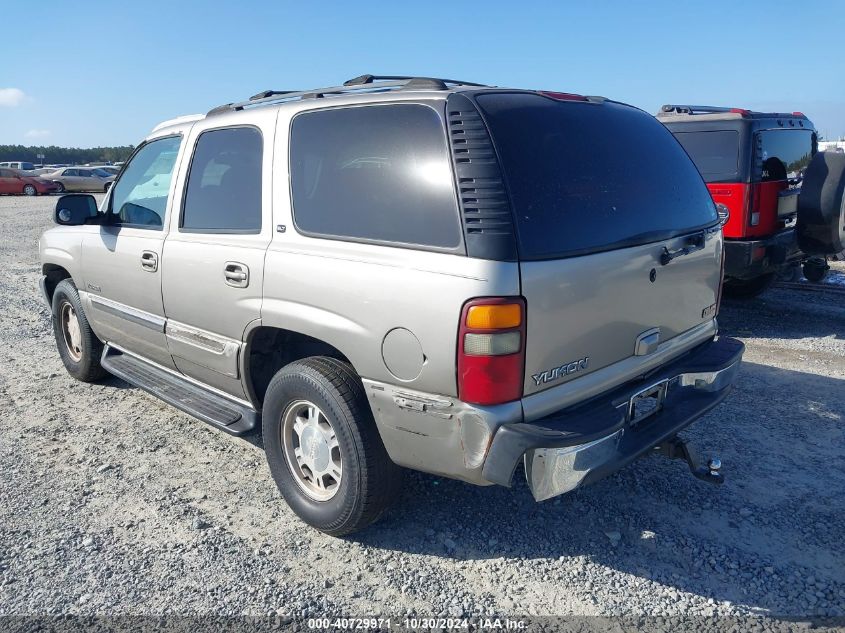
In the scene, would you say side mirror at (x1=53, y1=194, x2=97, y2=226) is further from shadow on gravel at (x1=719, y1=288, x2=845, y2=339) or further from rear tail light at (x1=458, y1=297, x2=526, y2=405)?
shadow on gravel at (x1=719, y1=288, x2=845, y2=339)

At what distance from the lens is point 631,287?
285cm

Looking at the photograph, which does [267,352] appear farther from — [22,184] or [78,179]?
[78,179]

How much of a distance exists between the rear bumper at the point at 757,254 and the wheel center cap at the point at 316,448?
5021 millimetres

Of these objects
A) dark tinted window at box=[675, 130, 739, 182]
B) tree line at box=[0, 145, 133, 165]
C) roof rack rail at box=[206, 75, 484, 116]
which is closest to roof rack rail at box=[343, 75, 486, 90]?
roof rack rail at box=[206, 75, 484, 116]

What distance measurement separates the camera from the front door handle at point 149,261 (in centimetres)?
391

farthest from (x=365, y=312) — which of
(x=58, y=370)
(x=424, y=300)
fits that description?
(x=58, y=370)

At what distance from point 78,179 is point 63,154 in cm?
5733

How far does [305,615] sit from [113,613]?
0.78 meters

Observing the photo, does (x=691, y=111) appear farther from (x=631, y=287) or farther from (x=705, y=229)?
(x=631, y=287)

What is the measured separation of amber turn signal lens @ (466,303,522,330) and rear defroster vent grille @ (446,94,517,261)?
18cm

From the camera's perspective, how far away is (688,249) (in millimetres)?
3154

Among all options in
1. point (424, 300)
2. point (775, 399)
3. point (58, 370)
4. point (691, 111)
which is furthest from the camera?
point (691, 111)

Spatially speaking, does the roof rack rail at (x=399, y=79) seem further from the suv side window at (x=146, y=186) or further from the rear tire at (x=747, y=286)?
the rear tire at (x=747, y=286)

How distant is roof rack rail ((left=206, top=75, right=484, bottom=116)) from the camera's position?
3.01 meters
